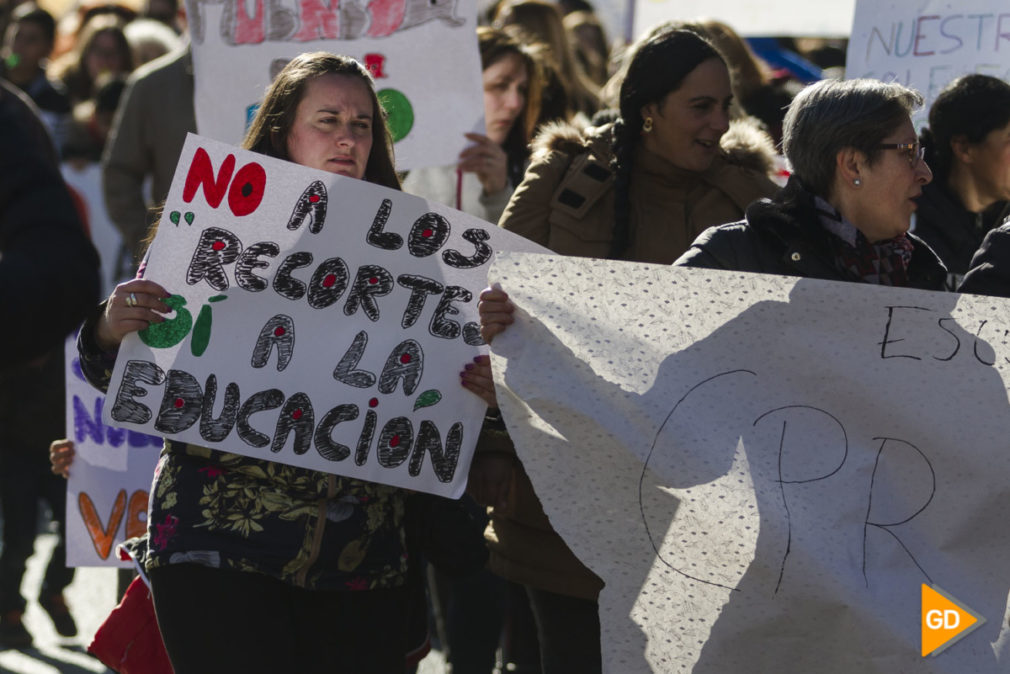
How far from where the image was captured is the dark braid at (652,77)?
406cm

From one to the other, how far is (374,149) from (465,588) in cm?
162

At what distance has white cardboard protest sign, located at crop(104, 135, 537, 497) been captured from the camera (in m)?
3.33

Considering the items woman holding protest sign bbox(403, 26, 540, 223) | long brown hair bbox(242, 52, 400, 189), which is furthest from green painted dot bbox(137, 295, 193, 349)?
woman holding protest sign bbox(403, 26, 540, 223)

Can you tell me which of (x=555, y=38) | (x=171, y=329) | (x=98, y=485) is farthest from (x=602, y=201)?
(x=555, y=38)

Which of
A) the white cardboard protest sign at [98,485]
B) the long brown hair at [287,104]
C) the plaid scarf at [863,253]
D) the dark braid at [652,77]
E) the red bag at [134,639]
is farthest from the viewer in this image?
the white cardboard protest sign at [98,485]

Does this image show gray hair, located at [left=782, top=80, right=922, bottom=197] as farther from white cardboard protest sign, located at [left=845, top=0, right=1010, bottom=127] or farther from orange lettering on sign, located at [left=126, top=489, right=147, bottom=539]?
orange lettering on sign, located at [left=126, top=489, right=147, bottom=539]

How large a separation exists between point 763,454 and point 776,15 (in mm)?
3907

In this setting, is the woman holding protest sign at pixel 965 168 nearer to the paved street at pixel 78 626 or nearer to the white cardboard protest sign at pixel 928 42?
the white cardboard protest sign at pixel 928 42

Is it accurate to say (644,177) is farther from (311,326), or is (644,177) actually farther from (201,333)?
(201,333)

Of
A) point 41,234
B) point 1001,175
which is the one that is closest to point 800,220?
point 1001,175

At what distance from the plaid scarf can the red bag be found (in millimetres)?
1665

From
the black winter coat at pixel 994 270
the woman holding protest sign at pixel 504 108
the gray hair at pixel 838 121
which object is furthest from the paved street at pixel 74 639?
the black winter coat at pixel 994 270

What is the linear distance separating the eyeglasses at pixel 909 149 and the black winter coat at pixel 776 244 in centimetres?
19

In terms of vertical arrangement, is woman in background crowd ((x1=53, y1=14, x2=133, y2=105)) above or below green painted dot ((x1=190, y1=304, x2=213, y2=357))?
above
